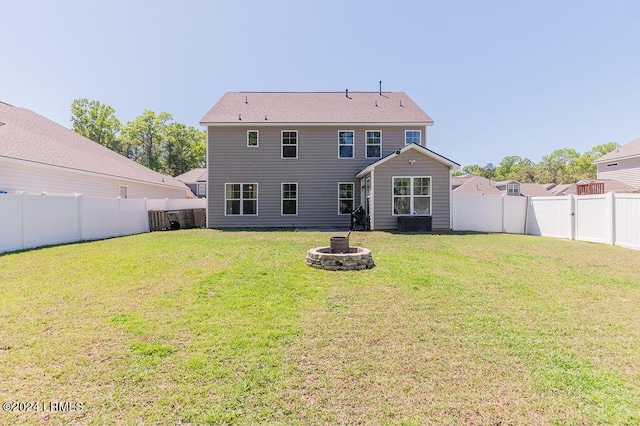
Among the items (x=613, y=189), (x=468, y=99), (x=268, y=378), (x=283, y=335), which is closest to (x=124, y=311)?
(x=283, y=335)

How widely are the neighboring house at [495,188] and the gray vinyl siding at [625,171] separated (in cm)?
924

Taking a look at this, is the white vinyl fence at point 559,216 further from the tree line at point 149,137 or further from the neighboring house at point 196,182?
the tree line at point 149,137

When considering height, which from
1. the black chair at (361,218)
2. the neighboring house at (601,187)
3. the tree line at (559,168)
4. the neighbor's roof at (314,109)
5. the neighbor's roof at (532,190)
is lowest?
the black chair at (361,218)

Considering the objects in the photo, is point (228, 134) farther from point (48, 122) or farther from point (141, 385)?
point (141, 385)

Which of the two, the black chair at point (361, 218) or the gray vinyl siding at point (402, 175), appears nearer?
the gray vinyl siding at point (402, 175)

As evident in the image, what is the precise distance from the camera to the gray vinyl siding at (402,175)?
13055 millimetres

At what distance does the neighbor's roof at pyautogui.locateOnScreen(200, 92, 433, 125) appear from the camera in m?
15.4

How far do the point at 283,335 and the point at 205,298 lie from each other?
176 cm

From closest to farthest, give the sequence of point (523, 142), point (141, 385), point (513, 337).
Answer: point (141, 385) → point (513, 337) → point (523, 142)

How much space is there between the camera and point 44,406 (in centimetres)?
216

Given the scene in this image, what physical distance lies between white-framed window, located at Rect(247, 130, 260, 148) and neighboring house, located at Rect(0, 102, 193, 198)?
24.2 ft

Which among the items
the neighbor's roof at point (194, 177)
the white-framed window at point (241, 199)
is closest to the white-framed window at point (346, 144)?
the white-framed window at point (241, 199)

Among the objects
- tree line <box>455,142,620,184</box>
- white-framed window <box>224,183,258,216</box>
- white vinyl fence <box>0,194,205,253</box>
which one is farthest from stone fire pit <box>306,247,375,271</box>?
tree line <box>455,142,620,184</box>

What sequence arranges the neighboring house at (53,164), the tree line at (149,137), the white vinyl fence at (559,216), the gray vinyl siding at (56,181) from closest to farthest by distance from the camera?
the white vinyl fence at (559,216) → the gray vinyl siding at (56,181) → the neighboring house at (53,164) → the tree line at (149,137)
